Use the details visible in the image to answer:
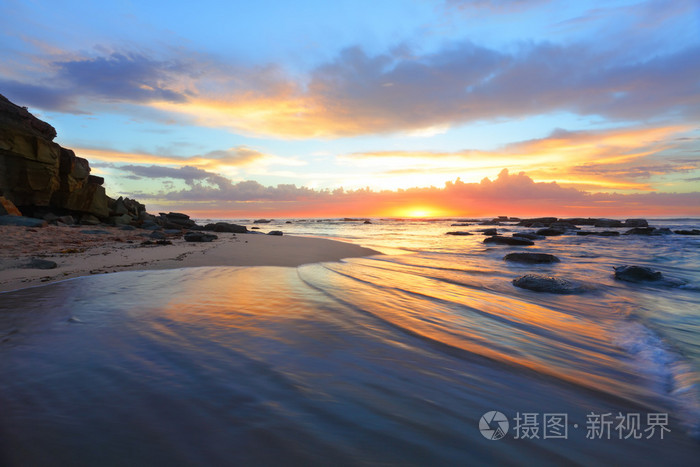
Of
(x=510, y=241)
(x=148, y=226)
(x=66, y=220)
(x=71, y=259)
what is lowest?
(x=510, y=241)

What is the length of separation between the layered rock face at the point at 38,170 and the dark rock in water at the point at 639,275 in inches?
1101

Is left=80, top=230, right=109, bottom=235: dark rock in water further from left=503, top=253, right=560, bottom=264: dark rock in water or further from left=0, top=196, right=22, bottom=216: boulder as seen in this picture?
left=503, top=253, right=560, bottom=264: dark rock in water

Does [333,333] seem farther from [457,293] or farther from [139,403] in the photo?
[457,293]

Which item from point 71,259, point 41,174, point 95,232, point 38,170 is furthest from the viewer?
point 41,174

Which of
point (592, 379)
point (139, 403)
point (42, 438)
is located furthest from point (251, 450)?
point (592, 379)

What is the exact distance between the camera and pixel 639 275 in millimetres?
8305

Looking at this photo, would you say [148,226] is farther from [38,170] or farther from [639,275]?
[639,275]

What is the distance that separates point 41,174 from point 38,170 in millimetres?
253

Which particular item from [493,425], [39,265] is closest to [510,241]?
[493,425]

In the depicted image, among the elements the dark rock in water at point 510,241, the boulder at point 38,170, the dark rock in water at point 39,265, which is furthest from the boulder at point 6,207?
the dark rock in water at point 510,241

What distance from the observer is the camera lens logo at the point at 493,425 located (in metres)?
1.99

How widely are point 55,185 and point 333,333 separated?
24.2 metres

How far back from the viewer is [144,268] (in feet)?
25.5

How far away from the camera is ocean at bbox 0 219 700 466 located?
1771mm
